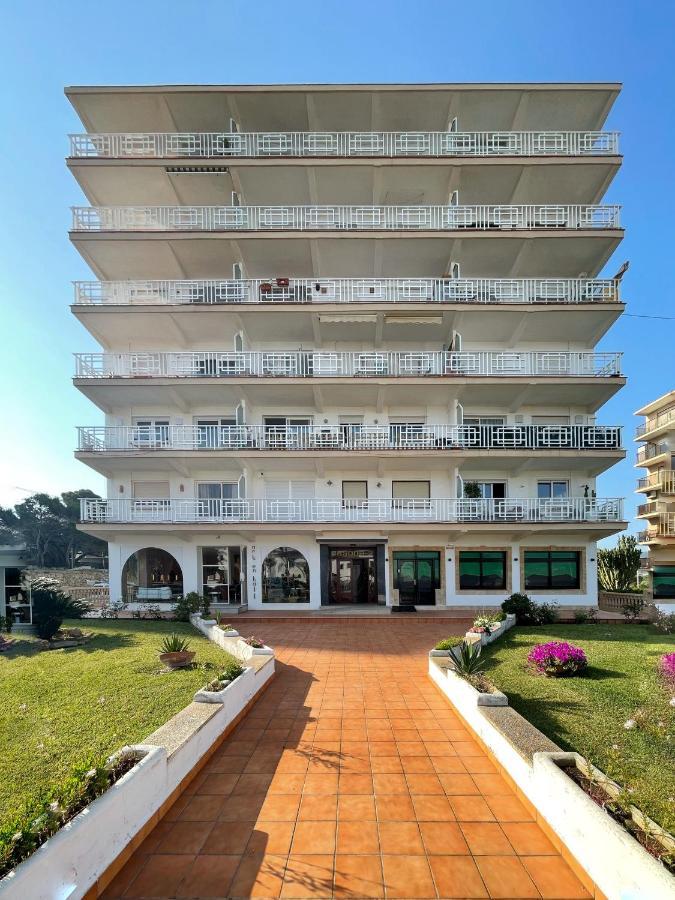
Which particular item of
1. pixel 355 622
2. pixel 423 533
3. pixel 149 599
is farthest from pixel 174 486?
pixel 423 533

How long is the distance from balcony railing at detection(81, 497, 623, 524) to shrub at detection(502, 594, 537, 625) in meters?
3.35

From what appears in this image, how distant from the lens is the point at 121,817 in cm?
417

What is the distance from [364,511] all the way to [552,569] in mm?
8263

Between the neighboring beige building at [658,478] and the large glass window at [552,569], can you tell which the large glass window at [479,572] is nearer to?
the large glass window at [552,569]

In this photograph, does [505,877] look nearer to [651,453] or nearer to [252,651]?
[252,651]

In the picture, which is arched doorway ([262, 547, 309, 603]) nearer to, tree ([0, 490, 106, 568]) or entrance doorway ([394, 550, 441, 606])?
entrance doorway ([394, 550, 441, 606])

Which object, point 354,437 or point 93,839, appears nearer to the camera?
point 93,839

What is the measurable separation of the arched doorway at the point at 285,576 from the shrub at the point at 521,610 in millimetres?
7952

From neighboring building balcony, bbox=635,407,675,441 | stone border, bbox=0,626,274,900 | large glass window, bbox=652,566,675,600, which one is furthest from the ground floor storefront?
neighboring building balcony, bbox=635,407,675,441

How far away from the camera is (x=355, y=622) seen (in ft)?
54.2

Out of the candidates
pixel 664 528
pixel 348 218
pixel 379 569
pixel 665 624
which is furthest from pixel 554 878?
pixel 664 528

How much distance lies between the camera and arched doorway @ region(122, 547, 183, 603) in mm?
19141

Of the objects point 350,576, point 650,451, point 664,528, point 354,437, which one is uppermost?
point 650,451

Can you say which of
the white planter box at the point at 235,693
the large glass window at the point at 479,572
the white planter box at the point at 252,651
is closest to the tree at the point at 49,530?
the large glass window at the point at 479,572
